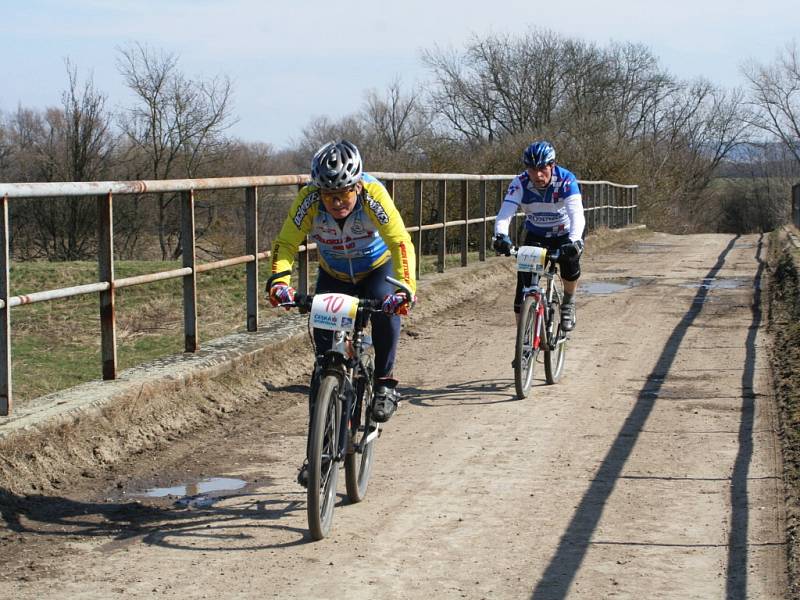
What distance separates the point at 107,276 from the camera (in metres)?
6.89

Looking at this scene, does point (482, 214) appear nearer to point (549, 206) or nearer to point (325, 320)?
point (549, 206)

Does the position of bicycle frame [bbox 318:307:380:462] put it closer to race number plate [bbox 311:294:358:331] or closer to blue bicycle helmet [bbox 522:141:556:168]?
race number plate [bbox 311:294:358:331]

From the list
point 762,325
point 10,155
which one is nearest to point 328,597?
point 762,325

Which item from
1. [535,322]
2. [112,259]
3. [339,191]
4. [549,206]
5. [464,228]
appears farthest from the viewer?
[464,228]

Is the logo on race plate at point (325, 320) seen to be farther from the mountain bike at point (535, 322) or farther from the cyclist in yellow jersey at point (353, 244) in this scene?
the mountain bike at point (535, 322)

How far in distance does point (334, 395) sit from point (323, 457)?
28 cm

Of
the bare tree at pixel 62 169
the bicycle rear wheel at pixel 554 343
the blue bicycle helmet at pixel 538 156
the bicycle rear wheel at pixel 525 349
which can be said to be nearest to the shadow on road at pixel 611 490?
the bicycle rear wheel at pixel 554 343

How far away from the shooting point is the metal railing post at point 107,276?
6.84 metres

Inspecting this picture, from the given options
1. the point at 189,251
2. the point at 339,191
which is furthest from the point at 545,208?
the point at 339,191

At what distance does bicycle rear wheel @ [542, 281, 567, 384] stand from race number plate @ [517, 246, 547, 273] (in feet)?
1.55

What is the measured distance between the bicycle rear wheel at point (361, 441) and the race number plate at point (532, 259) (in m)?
2.88

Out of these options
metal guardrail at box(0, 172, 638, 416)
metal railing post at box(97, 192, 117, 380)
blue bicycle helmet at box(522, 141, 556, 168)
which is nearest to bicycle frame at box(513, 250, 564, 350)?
blue bicycle helmet at box(522, 141, 556, 168)

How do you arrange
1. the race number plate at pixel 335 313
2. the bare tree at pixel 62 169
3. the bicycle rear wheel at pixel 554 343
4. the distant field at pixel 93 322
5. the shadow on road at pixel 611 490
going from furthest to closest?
1. the bare tree at pixel 62 169
2. the distant field at pixel 93 322
3. the bicycle rear wheel at pixel 554 343
4. the race number plate at pixel 335 313
5. the shadow on road at pixel 611 490

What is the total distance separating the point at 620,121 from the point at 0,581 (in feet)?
188
